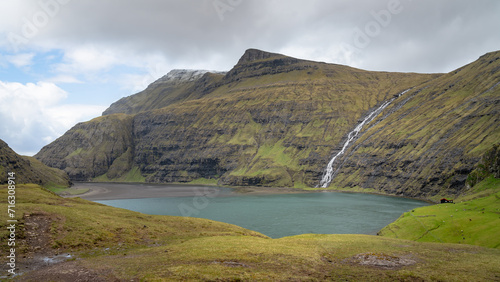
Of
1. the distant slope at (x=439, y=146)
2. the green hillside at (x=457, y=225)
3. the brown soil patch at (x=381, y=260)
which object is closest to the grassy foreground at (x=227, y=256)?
the brown soil patch at (x=381, y=260)

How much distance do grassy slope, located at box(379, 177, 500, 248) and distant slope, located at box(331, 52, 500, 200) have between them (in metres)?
68.4

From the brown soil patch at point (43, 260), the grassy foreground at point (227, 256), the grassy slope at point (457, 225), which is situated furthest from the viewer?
the grassy slope at point (457, 225)

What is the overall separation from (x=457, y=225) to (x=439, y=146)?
4732 inches

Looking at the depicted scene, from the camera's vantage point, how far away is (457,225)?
4997 cm

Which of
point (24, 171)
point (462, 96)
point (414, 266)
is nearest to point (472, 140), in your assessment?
point (462, 96)

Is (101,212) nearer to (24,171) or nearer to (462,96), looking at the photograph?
(24,171)

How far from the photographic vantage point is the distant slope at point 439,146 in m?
129

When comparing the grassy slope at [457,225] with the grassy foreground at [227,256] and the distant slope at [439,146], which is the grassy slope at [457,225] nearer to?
the grassy foreground at [227,256]

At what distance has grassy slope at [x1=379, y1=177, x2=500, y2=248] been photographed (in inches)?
1726

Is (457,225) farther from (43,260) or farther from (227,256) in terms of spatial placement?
(43,260)

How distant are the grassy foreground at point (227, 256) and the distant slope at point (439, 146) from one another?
104803 mm

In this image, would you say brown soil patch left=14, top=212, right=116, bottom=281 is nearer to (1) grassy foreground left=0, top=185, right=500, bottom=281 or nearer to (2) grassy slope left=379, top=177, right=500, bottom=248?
(1) grassy foreground left=0, top=185, right=500, bottom=281

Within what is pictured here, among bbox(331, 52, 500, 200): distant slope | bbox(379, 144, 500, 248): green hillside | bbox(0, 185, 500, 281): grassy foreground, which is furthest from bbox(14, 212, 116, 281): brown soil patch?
bbox(331, 52, 500, 200): distant slope

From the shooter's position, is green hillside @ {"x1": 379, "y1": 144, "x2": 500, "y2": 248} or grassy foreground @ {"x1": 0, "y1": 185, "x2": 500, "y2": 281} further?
green hillside @ {"x1": 379, "y1": 144, "x2": 500, "y2": 248}
